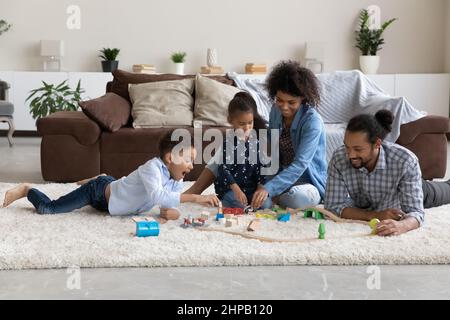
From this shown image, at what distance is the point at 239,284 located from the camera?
7.91 ft

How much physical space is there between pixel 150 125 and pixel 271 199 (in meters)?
1.59

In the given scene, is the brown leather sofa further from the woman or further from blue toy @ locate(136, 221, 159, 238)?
blue toy @ locate(136, 221, 159, 238)

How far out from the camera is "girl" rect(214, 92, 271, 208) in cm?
352

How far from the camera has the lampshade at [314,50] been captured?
26.5ft

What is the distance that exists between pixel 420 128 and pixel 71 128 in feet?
7.72

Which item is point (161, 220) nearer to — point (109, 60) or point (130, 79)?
point (130, 79)

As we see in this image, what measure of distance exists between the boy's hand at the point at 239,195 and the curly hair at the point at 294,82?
1.71 feet

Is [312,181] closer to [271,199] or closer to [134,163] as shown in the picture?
[271,199]

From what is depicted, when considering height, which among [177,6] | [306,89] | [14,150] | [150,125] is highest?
[177,6]

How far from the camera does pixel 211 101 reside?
5.26 metres

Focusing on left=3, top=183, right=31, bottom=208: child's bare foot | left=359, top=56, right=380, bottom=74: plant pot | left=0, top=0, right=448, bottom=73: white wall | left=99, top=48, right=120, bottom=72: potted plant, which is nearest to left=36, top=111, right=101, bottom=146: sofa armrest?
left=3, top=183, right=31, bottom=208: child's bare foot

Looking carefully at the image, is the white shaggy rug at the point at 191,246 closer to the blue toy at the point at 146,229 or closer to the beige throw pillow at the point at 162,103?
the blue toy at the point at 146,229

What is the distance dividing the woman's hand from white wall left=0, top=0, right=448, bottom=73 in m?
4.94
